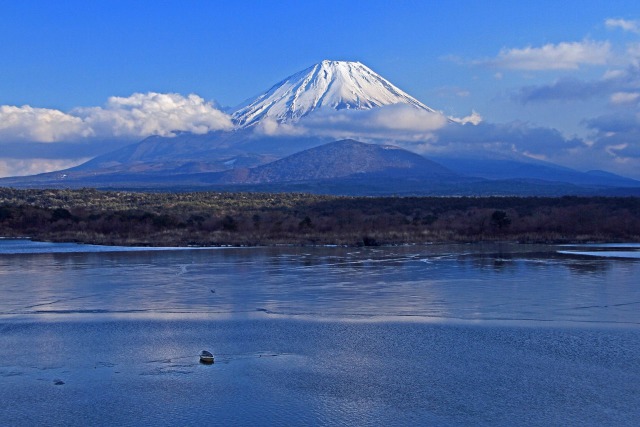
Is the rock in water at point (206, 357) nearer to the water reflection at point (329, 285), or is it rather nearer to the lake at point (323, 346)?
the lake at point (323, 346)

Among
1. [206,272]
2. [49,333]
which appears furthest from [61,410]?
[206,272]

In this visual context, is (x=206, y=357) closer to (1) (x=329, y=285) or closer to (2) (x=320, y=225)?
(1) (x=329, y=285)

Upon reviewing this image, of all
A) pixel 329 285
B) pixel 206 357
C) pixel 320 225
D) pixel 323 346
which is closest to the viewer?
pixel 206 357

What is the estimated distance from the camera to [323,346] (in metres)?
13.0

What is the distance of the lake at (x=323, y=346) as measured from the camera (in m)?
9.71

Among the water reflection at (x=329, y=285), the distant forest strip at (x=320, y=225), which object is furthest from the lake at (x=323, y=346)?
the distant forest strip at (x=320, y=225)

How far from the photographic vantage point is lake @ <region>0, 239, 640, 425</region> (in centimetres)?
971

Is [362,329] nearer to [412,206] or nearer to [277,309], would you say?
[277,309]

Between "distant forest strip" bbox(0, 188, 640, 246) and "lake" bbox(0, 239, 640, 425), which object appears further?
"distant forest strip" bbox(0, 188, 640, 246)

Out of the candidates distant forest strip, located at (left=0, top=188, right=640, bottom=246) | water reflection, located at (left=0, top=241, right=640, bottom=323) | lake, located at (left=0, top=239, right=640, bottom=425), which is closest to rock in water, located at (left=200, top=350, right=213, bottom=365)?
lake, located at (left=0, top=239, right=640, bottom=425)

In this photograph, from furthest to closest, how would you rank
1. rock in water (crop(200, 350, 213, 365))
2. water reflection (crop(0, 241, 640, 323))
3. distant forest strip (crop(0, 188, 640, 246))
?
distant forest strip (crop(0, 188, 640, 246)), water reflection (crop(0, 241, 640, 323)), rock in water (crop(200, 350, 213, 365))

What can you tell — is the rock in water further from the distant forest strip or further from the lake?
the distant forest strip

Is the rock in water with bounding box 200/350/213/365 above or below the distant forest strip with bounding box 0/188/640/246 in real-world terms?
below

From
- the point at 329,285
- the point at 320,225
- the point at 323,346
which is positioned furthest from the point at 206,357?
the point at 320,225
